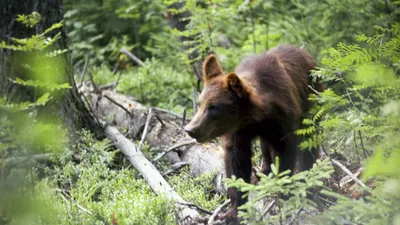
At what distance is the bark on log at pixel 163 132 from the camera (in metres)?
6.89

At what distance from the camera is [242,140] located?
595 cm

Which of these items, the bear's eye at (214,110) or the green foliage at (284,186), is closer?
the green foliage at (284,186)

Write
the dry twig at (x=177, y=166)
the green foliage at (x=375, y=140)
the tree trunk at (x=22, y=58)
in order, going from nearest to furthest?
the green foliage at (x=375, y=140) → the dry twig at (x=177, y=166) → the tree trunk at (x=22, y=58)

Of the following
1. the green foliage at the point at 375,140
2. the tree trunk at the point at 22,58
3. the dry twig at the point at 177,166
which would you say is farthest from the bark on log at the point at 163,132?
the green foliage at the point at 375,140

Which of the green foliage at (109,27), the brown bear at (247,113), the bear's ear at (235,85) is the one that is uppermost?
the bear's ear at (235,85)

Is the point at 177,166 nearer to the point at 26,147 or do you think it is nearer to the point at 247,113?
the point at 247,113

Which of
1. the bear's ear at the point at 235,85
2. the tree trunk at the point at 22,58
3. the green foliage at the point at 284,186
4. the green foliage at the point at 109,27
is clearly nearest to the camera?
the green foliage at the point at 284,186

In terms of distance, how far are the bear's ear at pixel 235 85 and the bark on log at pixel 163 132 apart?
1.17 meters

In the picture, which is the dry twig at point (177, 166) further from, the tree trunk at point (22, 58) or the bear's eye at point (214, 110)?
the tree trunk at point (22, 58)

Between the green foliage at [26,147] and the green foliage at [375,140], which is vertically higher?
the green foliage at [375,140]

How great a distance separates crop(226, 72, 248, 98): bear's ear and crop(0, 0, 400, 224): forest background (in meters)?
0.76

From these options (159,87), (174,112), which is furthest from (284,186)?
(159,87)

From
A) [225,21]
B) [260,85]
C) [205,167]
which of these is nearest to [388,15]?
[260,85]

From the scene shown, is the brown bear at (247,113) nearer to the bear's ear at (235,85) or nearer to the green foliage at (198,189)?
the bear's ear at (235,85)
